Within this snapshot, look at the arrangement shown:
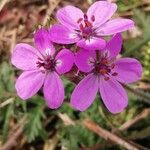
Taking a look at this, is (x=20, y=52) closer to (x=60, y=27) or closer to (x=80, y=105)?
(x=60, y=27)

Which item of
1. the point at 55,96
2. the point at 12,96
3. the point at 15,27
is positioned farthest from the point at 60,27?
the point at 15,27

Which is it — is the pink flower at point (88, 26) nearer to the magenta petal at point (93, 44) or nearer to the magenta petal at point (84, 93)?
the magenta petal at point (93, 44)

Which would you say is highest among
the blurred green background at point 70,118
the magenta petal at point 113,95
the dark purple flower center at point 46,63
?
the dark purple flower center at point 46,63

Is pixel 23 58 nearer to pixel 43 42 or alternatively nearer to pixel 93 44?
pixel 43 42

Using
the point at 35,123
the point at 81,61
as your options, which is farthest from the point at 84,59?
the point at 35,123

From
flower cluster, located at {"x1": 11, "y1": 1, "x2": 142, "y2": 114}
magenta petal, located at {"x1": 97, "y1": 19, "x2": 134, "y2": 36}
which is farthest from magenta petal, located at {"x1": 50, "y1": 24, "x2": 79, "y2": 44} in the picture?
magenta petal, located at {"x1": 97, "y1": 19, "x2": 134, "y2": 36}

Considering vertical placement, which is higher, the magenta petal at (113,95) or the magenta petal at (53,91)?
the magenta petal at (53,91)

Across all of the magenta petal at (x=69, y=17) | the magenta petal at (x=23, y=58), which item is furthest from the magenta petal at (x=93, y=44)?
the magenta petal at (x=23, y=58)
